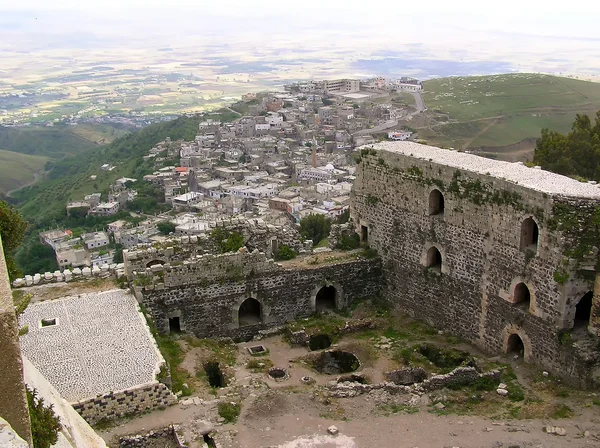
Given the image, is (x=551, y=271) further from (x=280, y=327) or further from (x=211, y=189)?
(x=211, y=189)

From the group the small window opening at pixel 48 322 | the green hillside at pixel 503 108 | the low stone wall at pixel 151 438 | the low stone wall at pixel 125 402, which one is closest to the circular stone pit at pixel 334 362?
the low stone wall at pixel 125 402

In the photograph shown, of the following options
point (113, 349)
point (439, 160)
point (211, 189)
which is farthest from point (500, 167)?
point (211, 189)

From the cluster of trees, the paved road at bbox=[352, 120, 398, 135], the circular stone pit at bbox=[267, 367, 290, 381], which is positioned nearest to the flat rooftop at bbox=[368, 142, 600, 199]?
the circular stone pit at bbox=[267, 367, 290, 381]

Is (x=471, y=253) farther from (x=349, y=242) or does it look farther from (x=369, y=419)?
(x=369, y=419)

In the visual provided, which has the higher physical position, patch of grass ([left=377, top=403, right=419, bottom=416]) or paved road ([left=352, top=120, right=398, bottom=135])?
patch of grass ([left=377, top=403, right=419, bottom=416])

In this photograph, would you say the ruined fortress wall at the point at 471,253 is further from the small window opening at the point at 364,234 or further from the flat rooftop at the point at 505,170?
the flat rooftop at the point at 505,170

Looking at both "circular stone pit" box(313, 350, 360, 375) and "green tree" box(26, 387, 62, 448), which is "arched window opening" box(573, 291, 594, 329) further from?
"green tree" box(26, 387, 62, 448)
